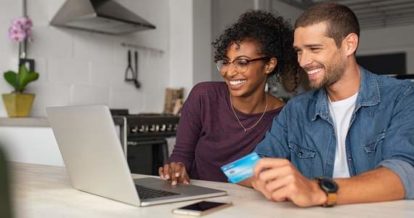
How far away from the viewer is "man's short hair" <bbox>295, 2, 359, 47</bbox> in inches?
51.5

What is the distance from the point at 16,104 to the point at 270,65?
159 cm

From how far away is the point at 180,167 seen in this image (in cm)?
132

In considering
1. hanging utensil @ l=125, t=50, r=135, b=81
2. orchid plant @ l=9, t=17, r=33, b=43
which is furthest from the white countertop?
hanging utensil @ l=125, t=50, r=135, b=81

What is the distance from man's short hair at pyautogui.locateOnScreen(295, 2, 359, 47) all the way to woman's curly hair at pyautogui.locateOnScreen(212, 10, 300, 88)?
370 millimetres

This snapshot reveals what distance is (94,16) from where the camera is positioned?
276 centimetres

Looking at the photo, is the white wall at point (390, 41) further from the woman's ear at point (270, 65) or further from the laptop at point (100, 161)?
the laptop at point (100, 161)

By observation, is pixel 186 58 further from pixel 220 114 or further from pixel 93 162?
pixel 93 162

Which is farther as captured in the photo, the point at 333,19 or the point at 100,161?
the point at 333,19

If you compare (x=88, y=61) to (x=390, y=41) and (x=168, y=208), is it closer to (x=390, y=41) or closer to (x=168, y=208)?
(x=168, y=208)

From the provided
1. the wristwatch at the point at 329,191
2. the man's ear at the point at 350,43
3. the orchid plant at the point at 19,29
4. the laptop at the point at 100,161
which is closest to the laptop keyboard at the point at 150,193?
the laptop at the point at 100,161

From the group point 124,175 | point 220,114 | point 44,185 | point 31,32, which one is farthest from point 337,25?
point 31,32

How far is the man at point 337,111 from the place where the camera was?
1223mm

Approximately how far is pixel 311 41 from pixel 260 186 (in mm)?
564

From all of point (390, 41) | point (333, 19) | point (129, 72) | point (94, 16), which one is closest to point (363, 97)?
point (333, 19)
